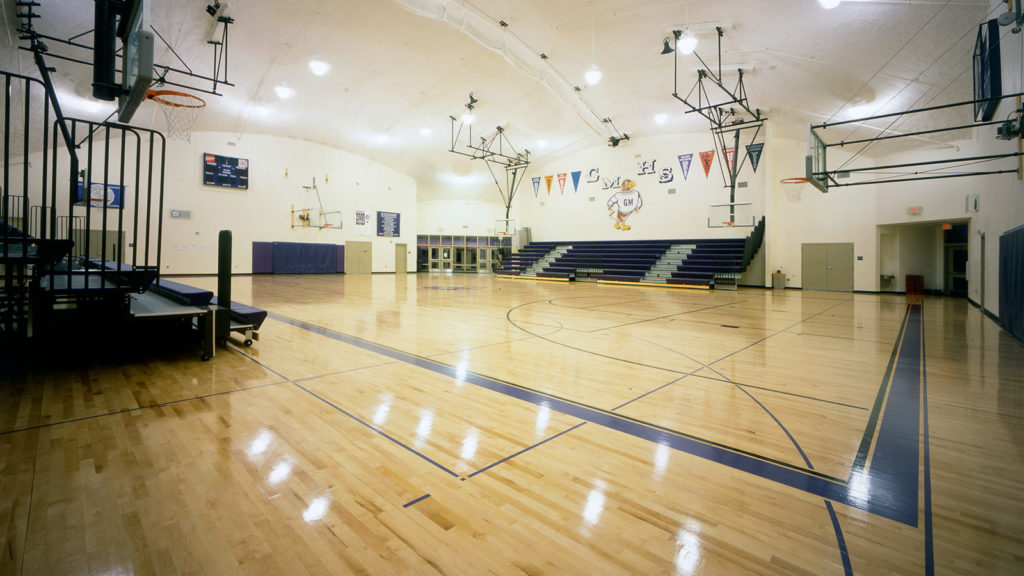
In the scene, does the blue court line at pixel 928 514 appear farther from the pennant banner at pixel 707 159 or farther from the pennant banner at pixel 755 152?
the pennant banner at pixel 707 159

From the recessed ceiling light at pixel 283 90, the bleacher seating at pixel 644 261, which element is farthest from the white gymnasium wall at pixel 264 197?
the bleacher seating at pixel 644 261

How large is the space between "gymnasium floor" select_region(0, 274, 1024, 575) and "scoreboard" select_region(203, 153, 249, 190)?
13.0 m

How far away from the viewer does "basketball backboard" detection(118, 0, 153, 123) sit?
6.87 feet

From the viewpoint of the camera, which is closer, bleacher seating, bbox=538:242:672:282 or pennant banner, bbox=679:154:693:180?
bleacher seating, bbox=538:242:672:282

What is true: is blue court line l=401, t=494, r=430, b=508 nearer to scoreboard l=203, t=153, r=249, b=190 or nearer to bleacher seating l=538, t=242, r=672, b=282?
bleacher seating l=538, t=242, r=672, b=282

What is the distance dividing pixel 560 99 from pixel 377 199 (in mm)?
8840

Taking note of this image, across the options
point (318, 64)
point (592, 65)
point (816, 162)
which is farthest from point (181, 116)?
point (816, 162)

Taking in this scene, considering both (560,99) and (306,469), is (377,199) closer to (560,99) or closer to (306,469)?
(560,99)

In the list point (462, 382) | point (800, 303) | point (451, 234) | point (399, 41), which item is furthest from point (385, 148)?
point (462, 382)

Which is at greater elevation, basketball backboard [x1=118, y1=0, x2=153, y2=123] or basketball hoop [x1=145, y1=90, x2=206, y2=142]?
basketball hoop [x1=145, y1=90, x2=206, y2=142]

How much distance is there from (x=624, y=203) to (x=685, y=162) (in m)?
2.42

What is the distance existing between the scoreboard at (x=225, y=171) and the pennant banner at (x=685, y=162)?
1435 centimetres

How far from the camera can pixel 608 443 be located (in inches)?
70.9

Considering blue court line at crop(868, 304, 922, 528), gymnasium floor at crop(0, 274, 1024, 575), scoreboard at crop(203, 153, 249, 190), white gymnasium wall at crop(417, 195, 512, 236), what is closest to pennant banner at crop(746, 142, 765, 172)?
gymnasium floor at crop(0, 274, 1024, 575)
